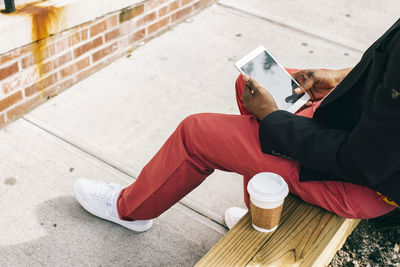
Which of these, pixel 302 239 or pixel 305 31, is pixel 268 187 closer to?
pixel 302 239

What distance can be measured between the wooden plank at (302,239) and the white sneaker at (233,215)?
1.84 feet

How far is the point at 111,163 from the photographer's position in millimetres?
2762

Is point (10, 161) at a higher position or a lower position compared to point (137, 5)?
lower

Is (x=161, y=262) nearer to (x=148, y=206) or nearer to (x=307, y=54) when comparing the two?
(x=148, y=206)

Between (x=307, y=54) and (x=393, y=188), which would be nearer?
(x=393, y=188)

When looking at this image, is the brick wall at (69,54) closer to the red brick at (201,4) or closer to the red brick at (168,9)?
the red brick at (168,9)

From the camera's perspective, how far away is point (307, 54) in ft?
13.3

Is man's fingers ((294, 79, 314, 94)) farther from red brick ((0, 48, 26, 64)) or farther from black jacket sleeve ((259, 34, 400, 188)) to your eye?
red brick ((0, 48, 26, 64))

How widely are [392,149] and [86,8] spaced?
7.56ft

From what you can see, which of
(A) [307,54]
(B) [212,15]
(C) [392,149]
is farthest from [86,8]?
(C) [392,149]

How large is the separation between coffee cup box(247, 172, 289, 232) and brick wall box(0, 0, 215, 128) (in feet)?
5.91

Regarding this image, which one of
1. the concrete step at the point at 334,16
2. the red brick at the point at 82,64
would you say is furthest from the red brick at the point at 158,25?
the concrete step at the point at 334,16

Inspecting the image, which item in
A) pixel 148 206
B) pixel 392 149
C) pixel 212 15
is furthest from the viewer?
pixel 212 15

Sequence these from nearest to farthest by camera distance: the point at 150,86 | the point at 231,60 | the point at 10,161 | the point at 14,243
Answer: the point at 14,243 → the point at 10,161 → the point at 150,86 → the point at 231,60
